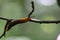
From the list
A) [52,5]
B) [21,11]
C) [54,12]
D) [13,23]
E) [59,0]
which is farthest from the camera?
[52,5]

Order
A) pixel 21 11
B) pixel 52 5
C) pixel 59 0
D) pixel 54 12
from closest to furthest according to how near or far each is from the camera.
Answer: pixel 59 0 < pixel 21 11 < pixel 54 12 < pixel 52 5

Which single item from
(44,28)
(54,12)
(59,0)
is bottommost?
(44,28)

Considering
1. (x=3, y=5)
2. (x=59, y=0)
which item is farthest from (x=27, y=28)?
(x=59, y=0)

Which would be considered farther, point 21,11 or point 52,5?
point 52,5

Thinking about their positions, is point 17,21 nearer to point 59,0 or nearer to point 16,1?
point 59,0

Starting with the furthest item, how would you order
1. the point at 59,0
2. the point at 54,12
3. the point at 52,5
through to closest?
the point at 52,5, the point at 54,12, the point at 59,0

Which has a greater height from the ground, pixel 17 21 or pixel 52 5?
pixel 17 21

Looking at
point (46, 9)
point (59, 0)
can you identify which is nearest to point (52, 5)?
point (46, 9)

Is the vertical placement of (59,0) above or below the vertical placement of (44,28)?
above

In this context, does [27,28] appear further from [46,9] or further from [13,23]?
[13,23]
